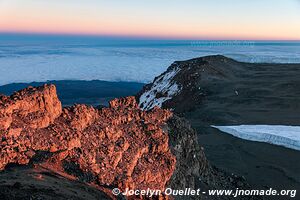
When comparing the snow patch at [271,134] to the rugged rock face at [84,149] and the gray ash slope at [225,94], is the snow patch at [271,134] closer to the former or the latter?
the gray ash slope at [225,94]

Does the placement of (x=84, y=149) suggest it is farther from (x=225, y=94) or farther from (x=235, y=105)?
(x=225, y=94)

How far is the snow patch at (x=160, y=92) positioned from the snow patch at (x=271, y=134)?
13288 mm

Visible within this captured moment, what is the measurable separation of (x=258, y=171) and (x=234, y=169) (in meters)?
0.85

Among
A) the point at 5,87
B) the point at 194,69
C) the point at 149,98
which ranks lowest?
the point at 5,87

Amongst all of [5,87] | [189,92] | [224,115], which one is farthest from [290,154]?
[5,87]

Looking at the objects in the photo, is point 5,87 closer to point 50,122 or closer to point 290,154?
point 290,154

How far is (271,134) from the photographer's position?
18344 mm

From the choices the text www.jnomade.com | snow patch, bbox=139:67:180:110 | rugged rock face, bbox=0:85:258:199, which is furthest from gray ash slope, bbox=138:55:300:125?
rugged rock face, bbox=0:85:258:199

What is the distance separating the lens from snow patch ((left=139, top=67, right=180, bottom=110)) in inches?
1354

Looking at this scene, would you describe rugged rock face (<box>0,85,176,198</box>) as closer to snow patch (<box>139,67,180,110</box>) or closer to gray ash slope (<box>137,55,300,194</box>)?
gray ash slope (<box>137,55,300,194</box>)

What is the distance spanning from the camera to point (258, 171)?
47.4 ft

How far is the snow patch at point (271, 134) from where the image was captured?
17.5 meters

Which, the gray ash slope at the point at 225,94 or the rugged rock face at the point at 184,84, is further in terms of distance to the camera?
the rugged rock face at the point at 184,84

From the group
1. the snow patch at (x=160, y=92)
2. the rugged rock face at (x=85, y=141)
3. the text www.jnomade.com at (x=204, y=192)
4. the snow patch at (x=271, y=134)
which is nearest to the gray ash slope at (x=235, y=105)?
the snow patch at (x=160, y=92)
